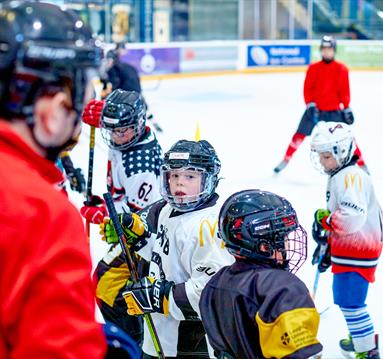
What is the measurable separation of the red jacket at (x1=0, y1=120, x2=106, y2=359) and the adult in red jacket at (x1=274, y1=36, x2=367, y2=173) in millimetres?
5386

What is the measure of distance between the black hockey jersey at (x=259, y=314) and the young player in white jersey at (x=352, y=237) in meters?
1.09

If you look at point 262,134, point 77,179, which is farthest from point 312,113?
point 77,179

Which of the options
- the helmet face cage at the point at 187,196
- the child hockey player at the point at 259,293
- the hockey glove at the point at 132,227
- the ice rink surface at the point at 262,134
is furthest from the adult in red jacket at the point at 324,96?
the child hockey player at the point at 259,293

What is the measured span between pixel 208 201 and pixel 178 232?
16 centimetres

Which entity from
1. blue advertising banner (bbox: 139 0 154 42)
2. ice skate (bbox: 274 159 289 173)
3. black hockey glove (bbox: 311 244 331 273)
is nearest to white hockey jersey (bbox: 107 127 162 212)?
black hockey glove (bbox: 311 244 331 273)

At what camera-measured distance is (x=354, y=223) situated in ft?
9.02

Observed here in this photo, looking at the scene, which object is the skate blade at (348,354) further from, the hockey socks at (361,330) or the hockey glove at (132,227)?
the hockey glove at (132,227)

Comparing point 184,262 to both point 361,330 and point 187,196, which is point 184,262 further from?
point 361,330

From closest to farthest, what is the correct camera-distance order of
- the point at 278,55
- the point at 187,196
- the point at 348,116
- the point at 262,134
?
the point at 187,196 → the point at 348,116 → the point at 262,134 → the point at 278,55

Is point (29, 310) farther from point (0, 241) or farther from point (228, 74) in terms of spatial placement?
point (228, 74)

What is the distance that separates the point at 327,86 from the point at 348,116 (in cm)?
32

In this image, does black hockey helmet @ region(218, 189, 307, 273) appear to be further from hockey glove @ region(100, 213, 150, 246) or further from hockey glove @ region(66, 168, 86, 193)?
hockey glove @ region(66, 168, 86, 193)

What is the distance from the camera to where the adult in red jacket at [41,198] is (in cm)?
89

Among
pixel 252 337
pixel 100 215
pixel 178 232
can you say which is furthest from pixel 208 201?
pixel 100 215
